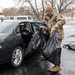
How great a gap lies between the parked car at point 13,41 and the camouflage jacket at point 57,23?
0.92 meters

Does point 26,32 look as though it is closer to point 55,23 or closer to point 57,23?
point 55,23

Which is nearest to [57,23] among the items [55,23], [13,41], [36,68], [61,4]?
[55,23]

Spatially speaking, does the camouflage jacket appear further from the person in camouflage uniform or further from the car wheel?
the car wheel

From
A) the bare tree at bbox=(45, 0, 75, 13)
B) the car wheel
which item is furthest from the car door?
the bare tree at bbox=(45, 0, 75, 13)

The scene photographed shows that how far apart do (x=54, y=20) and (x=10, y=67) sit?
70.3 inches

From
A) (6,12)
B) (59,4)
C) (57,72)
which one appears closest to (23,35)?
(57,72)

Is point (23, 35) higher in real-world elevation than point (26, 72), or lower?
higher

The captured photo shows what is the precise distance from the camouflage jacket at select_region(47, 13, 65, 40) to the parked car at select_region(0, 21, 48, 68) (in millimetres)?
924

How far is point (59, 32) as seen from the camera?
5840 millimetres

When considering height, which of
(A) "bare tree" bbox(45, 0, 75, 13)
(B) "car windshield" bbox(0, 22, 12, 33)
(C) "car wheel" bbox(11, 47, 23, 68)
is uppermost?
(A) "bare tree" bbox(45, 0, 75, 13)

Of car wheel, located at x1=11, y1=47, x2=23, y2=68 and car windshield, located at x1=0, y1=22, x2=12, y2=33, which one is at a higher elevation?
car windshield, located at x1=0, y1=22, x2=12, y2=33

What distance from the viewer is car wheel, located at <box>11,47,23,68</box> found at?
19.1 ft

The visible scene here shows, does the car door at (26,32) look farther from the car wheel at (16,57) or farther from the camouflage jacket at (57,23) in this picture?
the camouflage jacket at (57,23)

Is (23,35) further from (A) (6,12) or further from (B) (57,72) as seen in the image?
(A) (6,12)
